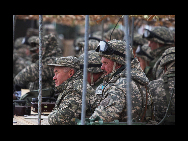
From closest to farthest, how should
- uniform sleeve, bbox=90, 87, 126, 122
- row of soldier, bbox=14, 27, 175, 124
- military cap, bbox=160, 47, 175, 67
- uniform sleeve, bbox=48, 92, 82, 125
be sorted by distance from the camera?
1. uniform sleeve, bbox=90, 87, 126, 122
2. row of soldier, bbox=14, 27, 175, 124
3. uniform sleeve, bbox=48, 92, 82, 125
4. military cap, bbox=160, 47, 175, 67

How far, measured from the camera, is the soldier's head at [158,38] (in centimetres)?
838

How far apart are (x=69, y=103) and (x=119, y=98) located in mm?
1107

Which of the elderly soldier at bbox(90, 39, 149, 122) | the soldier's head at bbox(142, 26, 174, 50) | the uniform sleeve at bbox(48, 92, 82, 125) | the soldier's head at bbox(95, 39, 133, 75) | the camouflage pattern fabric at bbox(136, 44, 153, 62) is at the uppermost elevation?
the soldier's head at bbox(142, 26, 174, 50)

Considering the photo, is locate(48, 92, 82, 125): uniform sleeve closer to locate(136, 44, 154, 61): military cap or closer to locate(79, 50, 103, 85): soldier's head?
locate(79, 50, 103, 85): soldier's head

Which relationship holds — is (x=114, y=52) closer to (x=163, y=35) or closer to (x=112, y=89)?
(x=112, y=89)

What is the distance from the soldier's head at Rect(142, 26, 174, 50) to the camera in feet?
27.5

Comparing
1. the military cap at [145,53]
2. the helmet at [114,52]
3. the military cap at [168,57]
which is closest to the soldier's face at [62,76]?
the helmet at [114,52]

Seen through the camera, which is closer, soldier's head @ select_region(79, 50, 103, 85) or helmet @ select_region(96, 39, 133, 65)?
helmet @ select_region(96, 39, 133, 65)

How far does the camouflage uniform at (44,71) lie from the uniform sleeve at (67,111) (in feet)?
11.7

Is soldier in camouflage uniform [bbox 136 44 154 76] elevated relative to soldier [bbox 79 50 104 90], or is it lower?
elevated

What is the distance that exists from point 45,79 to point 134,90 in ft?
15.2

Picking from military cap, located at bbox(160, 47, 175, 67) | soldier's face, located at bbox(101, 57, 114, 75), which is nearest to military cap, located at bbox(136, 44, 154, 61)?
military cap, located at bbox(160, 47, 175, 67)
